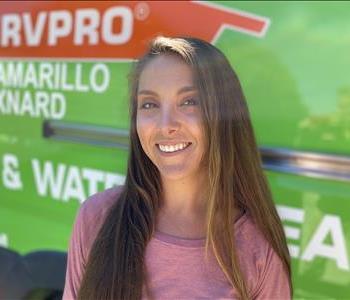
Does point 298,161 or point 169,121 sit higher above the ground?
point 169,121

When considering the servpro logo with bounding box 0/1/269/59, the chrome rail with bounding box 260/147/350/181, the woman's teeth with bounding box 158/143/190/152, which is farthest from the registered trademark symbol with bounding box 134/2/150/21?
the woman's teeth with bounding box 158/143/190/152

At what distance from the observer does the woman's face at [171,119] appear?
1.37 m

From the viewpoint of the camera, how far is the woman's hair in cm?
138

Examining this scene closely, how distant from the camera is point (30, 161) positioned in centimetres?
256

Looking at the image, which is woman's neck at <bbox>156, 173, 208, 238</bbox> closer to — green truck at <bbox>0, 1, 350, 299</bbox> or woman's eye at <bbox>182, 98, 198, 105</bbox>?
woman's eye at <bbox>182, 98, 198, 105</bbox>

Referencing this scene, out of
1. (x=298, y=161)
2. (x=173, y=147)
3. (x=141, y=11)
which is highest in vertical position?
(x=141, y=11)

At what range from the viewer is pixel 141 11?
2.15 metres

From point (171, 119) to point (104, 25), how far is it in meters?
0.98

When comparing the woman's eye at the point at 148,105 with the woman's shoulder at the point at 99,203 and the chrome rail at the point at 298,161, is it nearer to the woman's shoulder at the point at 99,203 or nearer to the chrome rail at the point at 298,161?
the woman's shoulder at the point at 99,203

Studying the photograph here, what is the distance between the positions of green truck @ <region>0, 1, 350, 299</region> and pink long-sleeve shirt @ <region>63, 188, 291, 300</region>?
1.11 ft

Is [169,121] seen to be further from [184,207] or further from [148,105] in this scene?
[184,207]

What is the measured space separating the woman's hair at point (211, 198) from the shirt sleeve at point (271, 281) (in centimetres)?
2

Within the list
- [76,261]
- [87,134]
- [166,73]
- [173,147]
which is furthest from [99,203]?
[87,134]

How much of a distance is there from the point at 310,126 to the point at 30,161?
4.27ft
